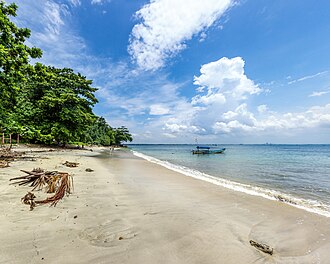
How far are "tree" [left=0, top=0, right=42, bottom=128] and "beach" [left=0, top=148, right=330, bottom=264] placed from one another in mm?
7241

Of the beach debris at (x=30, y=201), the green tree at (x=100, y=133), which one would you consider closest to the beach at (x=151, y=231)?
the beach debris at (x=30, y=201)

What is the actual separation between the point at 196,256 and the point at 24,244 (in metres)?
2.76

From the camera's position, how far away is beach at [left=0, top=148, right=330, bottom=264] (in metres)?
2.83

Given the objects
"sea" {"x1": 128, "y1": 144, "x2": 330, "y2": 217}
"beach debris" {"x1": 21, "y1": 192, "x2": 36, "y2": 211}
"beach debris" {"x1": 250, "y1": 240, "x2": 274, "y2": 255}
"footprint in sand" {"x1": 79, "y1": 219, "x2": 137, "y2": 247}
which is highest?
"beach debris" {"x1": 21, "y1": 192, "x2": 36, "y2": 211}

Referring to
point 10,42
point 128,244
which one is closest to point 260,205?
point 128,244

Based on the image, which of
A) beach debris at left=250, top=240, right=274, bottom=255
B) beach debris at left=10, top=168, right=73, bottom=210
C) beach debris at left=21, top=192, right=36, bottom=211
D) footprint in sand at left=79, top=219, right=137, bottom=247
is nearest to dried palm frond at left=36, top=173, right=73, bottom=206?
beach debris at left=10, top=168, right=73, bottom=210

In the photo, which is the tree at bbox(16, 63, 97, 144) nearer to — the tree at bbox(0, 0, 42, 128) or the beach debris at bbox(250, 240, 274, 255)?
the tree at bbox(0, 0, 42, 128)

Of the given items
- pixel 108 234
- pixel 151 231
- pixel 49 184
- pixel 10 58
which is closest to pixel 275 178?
pixel 151 231

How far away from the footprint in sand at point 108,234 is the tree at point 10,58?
10.9 metres

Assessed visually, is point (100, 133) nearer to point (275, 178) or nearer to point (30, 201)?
point (275, 178)

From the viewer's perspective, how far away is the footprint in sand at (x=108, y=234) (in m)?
3.15

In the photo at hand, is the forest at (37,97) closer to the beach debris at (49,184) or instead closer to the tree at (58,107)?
the tree at (58,107)

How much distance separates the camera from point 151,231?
3.68 meters

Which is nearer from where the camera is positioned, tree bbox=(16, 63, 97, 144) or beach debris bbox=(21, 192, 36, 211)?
beach debris bbox=(21, 192, 36, 211)
